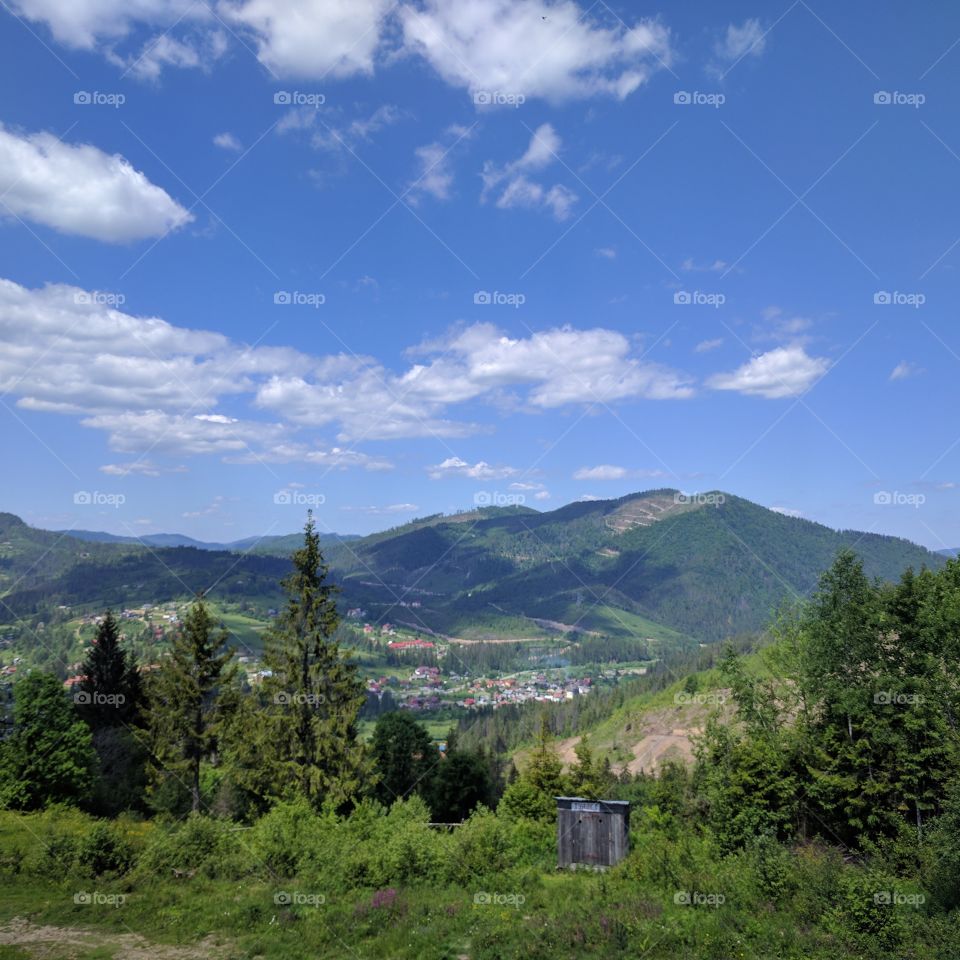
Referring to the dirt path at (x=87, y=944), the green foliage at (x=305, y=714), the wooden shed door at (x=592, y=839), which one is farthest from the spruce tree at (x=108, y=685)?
the wooden shed door at (x=592, y=839)

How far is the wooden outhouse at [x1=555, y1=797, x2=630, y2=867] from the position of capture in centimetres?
2106

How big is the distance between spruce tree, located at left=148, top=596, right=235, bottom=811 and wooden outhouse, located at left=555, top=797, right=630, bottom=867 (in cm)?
1658

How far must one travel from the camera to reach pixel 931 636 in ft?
78.3

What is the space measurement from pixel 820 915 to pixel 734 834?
333 inches

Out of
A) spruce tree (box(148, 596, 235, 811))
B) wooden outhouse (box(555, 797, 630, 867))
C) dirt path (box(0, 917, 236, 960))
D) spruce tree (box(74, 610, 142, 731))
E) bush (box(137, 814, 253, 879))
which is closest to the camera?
dirt path (box(0, 917, 236, 960))

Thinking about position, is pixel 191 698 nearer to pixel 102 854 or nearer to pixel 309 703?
pixel 309 703

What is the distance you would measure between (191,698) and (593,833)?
18.8 m

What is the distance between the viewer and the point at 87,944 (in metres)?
12.9

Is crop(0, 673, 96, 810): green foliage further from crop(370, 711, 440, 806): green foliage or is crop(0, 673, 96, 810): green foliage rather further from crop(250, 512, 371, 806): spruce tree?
crop(370, 711, 440, 806): green foliage

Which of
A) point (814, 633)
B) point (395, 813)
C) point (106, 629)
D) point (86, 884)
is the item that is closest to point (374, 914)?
point (395, 813)

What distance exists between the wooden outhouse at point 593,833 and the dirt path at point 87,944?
38.8ft

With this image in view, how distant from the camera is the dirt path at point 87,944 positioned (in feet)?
41.0

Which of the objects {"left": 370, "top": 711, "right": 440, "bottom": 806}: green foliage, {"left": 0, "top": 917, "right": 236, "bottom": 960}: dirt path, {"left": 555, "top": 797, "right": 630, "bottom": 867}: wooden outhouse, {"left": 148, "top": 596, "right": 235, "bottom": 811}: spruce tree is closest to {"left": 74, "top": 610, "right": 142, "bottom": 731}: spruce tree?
{"left": 148, "top": 596, "right": 235, "bottom": 811}: spruce tree

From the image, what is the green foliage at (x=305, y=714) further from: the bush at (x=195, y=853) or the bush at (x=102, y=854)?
the bush at (x=102, y=854)
